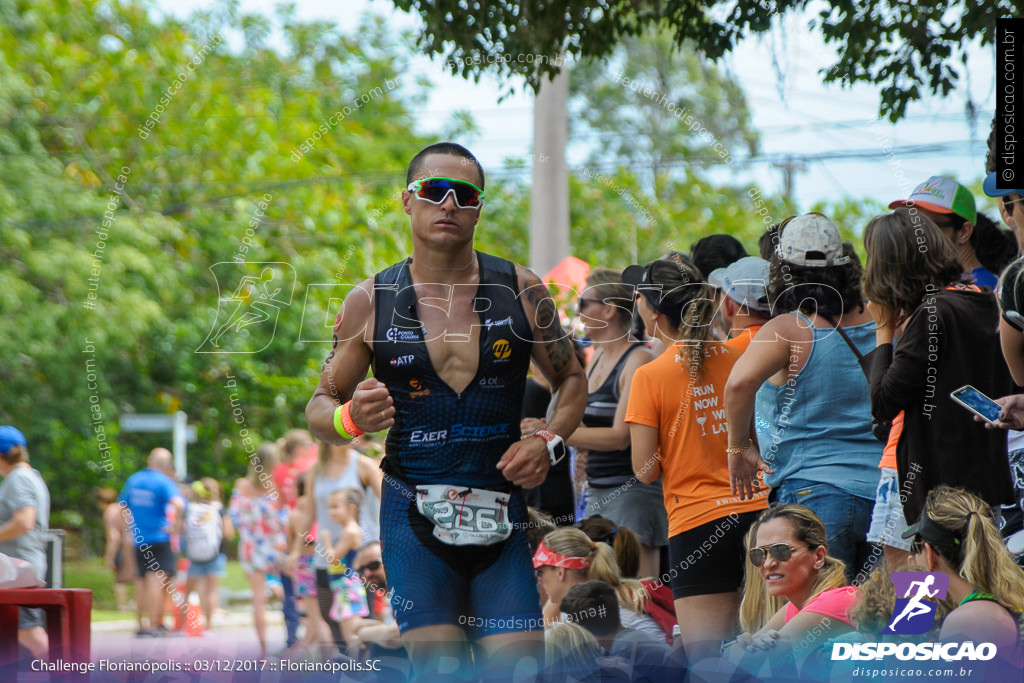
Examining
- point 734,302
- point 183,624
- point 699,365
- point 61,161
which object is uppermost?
point 61,161

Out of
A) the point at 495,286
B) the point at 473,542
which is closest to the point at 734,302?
the point at 495,286

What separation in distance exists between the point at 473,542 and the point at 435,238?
0.96 metres

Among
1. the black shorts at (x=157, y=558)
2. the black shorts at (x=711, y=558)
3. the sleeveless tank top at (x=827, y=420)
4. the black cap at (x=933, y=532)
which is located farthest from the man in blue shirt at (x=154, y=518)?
the black cap at (x=933, y=532)

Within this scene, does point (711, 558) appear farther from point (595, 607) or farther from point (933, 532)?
point (933, 532)

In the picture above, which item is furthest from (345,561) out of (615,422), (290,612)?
(615,422)

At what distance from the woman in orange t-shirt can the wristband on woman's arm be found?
165 centimetres

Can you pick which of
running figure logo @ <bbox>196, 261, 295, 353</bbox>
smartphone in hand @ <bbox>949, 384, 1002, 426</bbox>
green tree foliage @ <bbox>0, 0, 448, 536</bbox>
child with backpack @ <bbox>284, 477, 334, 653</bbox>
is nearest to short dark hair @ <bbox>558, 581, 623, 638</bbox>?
smartphone in hand @ <bbox>949, 384, 1002, 426</bbox>

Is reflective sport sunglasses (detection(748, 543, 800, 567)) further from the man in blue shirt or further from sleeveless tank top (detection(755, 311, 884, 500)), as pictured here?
the man in blue shirt

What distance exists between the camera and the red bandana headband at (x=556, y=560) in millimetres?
5012

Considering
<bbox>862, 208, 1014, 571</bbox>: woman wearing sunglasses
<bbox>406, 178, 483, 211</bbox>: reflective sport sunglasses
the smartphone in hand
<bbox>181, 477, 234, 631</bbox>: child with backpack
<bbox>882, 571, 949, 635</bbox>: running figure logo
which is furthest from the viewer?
<bbox>181, 477, 234, 631</bbox>: child with backpack

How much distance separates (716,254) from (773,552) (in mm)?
1962

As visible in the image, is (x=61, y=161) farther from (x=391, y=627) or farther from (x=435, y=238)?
(x=435, y=238)

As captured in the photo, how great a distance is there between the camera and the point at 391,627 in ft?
19.6

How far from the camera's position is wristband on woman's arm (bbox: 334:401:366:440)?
3318 mm
